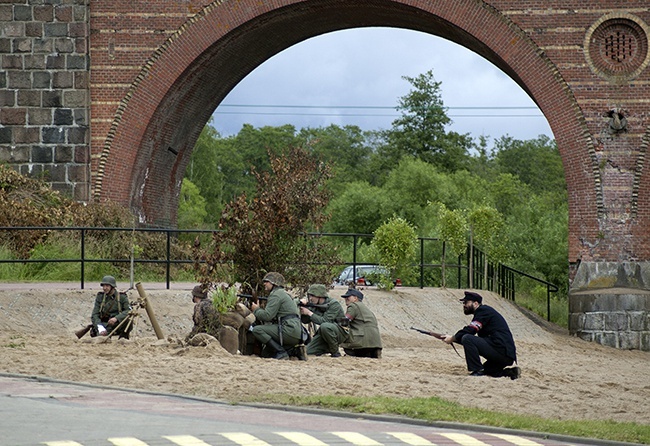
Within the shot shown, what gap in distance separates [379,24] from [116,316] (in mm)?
16947

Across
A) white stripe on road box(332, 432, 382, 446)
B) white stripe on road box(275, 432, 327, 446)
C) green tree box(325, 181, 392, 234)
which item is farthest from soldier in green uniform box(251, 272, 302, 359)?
green tree box(325, 181, 392, 234)

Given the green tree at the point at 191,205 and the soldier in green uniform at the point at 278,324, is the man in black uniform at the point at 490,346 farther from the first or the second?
the green tree at the point at 191,205

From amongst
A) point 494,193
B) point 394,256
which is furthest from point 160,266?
point 494,193

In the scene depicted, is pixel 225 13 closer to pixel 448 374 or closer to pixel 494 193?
pixel 448 374

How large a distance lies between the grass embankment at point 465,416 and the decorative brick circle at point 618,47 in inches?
717

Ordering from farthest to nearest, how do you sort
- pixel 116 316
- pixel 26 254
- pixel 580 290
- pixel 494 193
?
pixel 494 193 → pixel 580 290 → pixel 26 254 → pixel 116 316

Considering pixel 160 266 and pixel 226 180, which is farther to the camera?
pixel 226 180

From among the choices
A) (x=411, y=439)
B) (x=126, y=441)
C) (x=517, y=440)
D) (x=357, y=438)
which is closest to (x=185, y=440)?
(x=126, y=441)

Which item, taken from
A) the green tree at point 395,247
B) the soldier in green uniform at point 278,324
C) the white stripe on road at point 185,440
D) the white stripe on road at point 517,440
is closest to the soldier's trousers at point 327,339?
the soldier in green uniform at point 278,324

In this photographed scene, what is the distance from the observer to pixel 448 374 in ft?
58.3

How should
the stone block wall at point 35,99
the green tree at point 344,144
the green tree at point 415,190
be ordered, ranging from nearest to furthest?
the stone block wall at point 35,99 → the green tree at point 415,190 → the green tree at point 344,144

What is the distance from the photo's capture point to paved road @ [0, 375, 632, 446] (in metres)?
10.8

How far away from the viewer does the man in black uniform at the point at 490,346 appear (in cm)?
1786

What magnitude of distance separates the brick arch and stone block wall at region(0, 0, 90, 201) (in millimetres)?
987
